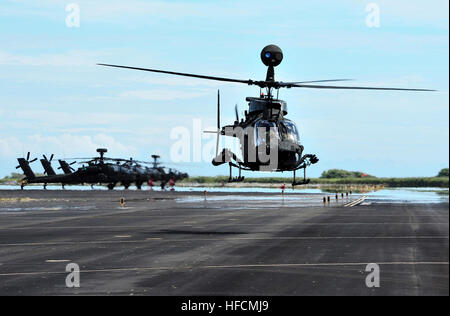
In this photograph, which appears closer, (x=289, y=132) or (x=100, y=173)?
(x=289, y=132)

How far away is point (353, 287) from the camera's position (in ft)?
51.5

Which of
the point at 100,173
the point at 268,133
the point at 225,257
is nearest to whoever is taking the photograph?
the point at 225,257

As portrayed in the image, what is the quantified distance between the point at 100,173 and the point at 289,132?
70142mm

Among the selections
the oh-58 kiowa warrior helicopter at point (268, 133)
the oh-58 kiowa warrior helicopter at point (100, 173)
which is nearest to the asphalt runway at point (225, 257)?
the oh-58 kiowa warrior helicopter at point (268, 133)

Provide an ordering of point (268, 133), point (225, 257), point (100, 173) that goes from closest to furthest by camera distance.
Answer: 1. point (225, 257)
2. point (268, 133)
3. point (100, 173)

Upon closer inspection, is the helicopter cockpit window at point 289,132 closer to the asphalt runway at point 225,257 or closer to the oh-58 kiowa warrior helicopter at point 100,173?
the asphalt runway at point 225,257

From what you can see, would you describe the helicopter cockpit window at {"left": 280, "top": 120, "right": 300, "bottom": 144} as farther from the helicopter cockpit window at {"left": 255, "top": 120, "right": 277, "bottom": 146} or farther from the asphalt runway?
the asphalt runway

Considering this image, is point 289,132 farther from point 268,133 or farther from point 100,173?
point 100,173

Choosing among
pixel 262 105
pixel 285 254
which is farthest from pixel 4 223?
pixel 285 254

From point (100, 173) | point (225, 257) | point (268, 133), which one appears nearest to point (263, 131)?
point (268, 133)

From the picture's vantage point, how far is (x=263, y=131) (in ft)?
100

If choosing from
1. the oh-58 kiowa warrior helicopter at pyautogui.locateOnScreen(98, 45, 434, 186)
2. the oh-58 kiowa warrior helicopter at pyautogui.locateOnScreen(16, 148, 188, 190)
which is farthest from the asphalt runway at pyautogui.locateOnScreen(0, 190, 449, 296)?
the oh-58 kiowa warrior helicopter at pyautogui.locateOnScreen(16, 148, 188, 190)

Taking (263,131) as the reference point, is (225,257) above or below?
below
